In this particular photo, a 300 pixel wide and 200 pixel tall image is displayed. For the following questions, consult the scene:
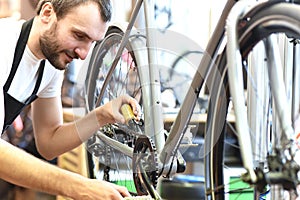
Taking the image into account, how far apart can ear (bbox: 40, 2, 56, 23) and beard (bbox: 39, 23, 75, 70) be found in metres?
0.03

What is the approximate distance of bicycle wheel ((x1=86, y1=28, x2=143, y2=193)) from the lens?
5.05ft

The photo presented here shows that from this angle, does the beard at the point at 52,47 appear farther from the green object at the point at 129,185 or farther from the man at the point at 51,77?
the green object at the point at 129,185

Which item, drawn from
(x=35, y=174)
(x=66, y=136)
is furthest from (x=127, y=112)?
(x=35, y=174)

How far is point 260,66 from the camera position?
4.38 ft

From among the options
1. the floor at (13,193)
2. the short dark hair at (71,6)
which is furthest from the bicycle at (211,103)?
the floor at (13,193)

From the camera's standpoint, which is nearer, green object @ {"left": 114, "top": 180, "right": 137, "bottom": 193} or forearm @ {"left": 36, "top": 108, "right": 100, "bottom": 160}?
green object @ {"left": 114, "top": 180, "right": 137, "bottom": 193}

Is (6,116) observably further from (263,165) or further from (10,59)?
(263,165)

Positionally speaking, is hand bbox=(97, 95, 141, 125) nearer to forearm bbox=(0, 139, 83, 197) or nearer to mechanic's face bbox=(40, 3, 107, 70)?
mechanic's face bbox=(40, 3, 107, 70)

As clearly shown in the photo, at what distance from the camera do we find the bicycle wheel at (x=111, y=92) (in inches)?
60.6

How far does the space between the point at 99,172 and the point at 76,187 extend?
80 cm

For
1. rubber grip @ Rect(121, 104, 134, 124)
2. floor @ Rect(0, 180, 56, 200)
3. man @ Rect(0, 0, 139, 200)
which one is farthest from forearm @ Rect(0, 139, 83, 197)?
floor @ Rect(0, 180, 56, 200)

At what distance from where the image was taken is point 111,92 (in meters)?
1.68

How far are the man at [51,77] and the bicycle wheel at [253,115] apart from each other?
0.24 m

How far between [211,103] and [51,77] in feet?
1.90
